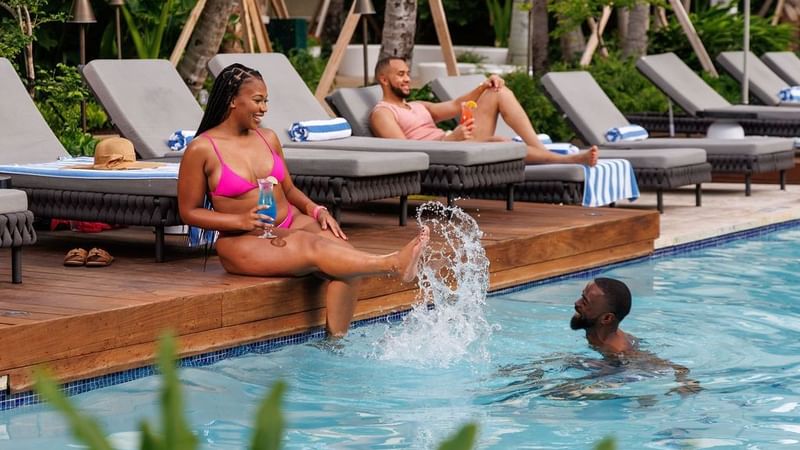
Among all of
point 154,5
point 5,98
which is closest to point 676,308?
point 5,98

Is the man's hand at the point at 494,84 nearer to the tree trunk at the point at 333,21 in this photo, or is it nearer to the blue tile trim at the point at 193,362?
the blue tile trim at the point at 193,362

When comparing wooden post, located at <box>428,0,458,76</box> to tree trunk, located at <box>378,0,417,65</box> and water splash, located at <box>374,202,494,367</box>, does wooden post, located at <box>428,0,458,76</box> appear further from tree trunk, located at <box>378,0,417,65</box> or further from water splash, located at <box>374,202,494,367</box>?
water splash, located at <box>374,202,494,367</box>

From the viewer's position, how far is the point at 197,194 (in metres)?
5.77

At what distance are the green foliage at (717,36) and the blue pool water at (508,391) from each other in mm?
11234

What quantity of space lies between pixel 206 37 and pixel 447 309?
7192 mm

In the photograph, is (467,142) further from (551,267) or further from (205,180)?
(205,180)

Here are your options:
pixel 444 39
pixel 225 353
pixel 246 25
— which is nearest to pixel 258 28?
pixel 246 25

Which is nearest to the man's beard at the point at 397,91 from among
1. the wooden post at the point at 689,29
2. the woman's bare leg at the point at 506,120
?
the woman's bare leg at the point at 506,120

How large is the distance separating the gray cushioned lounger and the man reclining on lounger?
2.43m

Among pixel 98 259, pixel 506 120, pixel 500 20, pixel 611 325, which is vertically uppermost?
pixel 500 20

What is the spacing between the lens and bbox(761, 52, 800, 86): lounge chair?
585 inches

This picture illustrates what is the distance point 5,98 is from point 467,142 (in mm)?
2786

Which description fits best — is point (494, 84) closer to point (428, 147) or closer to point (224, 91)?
point (428, 147)

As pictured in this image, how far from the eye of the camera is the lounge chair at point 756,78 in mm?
13734
